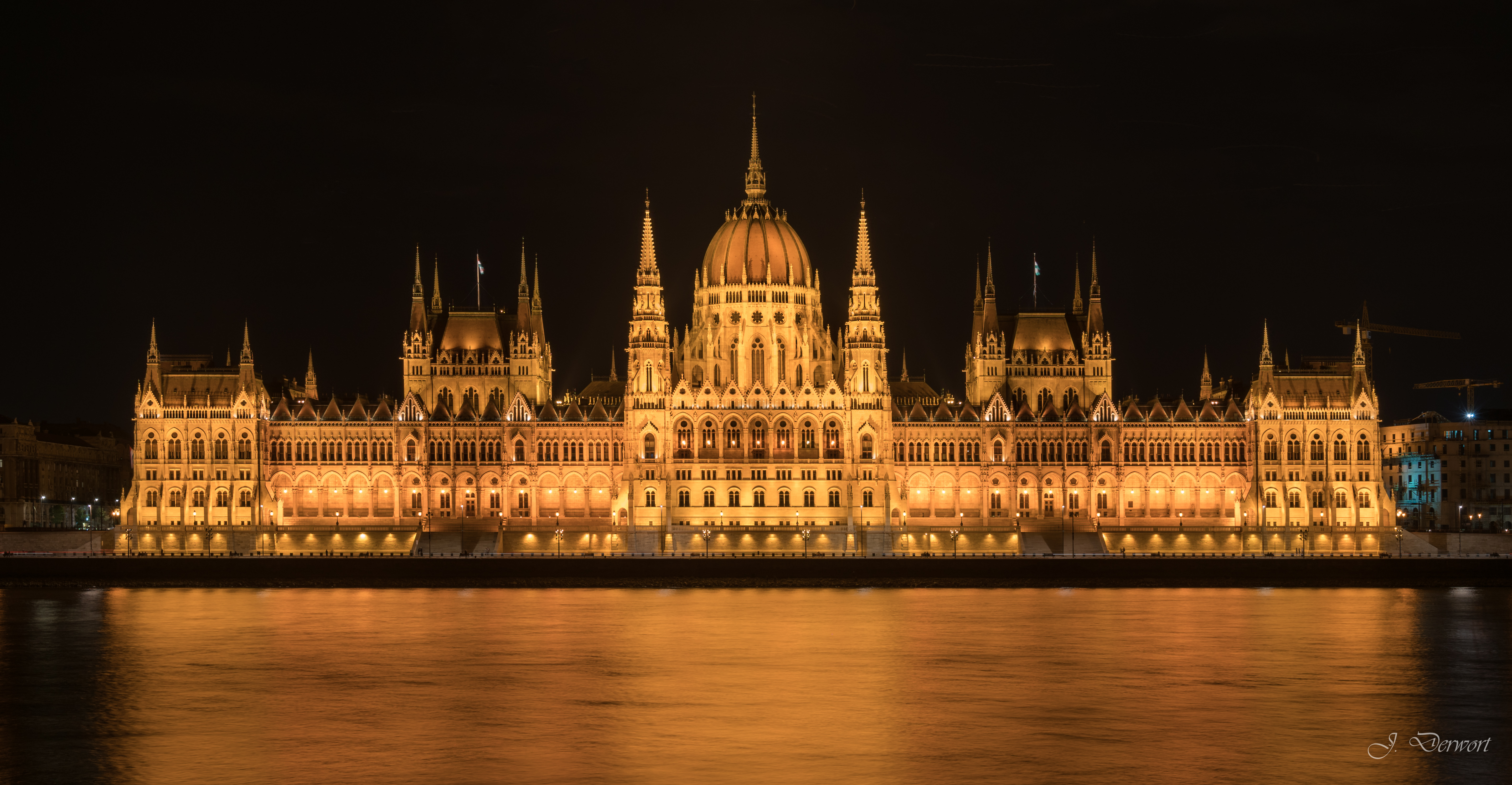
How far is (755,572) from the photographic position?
365ft

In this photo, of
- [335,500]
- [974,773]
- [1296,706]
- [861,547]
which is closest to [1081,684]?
[1296,706]

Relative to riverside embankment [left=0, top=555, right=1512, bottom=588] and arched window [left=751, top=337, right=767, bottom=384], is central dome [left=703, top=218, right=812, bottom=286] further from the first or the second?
riverside embankment [left=0, top=555, right=1512, bottom=588]

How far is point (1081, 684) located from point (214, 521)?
87.0 m

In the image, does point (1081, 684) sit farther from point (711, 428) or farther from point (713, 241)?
point (713, 241)

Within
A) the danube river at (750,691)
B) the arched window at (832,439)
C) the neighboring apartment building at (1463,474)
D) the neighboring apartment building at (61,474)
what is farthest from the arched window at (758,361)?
the neighboring apartment building at (61,474)

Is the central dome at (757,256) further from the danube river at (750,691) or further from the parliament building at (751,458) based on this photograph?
the danube river at (750,691)

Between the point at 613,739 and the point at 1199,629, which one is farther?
the point at 1199,629

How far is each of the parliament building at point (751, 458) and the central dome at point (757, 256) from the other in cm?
225

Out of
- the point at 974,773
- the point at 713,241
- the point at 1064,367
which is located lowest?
the point at 974,773

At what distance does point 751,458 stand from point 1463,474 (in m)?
71.4

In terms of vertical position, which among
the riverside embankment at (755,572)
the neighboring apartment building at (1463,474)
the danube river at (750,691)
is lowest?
the danube river at (750,691)

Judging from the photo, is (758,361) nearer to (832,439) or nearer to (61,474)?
(832,439)

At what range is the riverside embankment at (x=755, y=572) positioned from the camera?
362 feet

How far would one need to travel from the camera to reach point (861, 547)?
405 feet
